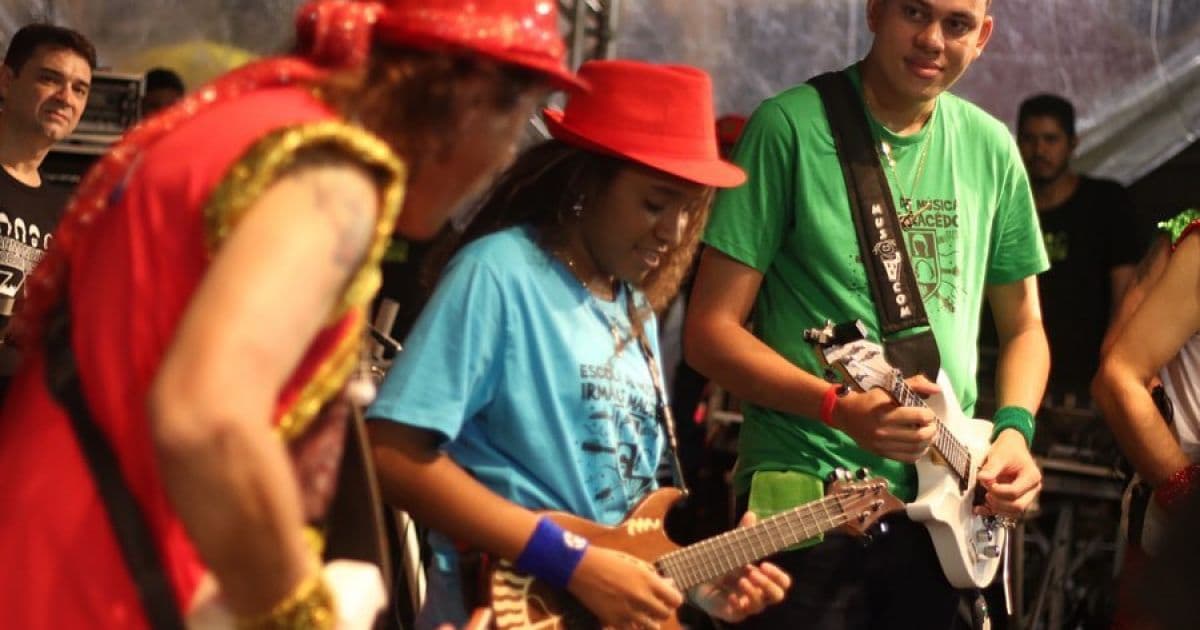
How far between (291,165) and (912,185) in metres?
2.51

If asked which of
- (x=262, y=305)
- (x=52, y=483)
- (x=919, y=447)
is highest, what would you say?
(x=262, y=305)

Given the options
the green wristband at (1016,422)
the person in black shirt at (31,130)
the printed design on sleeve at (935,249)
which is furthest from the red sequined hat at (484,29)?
the person in black shirt at (31,130)

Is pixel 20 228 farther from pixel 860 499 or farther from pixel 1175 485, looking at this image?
pixel 1175 485

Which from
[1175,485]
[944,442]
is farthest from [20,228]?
[1175,485]

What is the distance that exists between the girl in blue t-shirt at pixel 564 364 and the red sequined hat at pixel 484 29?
962 millimetres

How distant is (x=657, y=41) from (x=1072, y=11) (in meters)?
1.72

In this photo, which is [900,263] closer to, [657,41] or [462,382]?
[462,382]

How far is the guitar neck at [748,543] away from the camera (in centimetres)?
345

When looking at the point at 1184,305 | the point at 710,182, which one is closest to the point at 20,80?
the point at 710,182

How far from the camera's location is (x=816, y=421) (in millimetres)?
3939

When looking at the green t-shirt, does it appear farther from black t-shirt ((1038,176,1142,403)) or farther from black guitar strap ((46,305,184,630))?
black t-shirt ((1038,176,1142,403))

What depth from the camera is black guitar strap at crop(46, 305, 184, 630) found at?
1942 mm

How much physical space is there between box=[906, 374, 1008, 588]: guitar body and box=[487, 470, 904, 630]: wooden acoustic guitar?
0.33ft

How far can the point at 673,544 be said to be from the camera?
3451 mm
